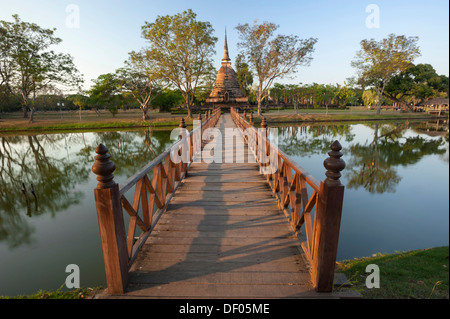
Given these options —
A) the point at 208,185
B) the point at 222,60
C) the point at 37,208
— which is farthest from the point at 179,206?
the point at 222,60

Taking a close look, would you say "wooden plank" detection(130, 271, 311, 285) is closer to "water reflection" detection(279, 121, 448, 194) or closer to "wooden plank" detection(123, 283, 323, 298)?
"wooden plank" detection(123, 283, 323, 298)

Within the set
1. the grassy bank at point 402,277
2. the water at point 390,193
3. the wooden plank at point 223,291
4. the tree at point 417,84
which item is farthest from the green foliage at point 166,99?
the wooden plank at point 223,291

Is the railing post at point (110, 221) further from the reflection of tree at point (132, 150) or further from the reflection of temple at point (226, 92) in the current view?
the reflection of temple at point (226, 92)

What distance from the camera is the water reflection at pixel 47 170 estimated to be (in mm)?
7829

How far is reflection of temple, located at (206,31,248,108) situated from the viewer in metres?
39.3

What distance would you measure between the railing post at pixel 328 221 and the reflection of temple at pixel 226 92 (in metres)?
37.6

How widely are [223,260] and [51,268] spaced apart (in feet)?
15.4

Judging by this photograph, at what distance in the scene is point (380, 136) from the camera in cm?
2308

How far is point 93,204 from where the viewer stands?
857cm

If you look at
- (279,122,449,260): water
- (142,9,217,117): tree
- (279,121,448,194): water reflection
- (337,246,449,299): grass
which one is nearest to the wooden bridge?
(337,246,449,299): grass

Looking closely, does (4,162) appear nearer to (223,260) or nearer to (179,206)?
(179,206)

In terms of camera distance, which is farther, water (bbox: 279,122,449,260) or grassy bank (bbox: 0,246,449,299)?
water (bbox: 279,122,449,260)

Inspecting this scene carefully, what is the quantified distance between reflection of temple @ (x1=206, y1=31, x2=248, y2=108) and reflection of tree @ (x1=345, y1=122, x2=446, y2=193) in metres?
22.8

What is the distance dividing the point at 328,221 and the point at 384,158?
16580 mm
